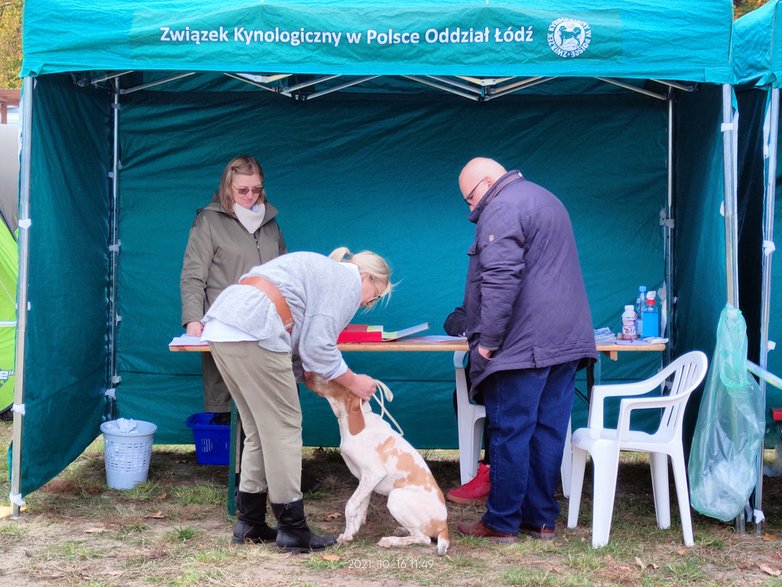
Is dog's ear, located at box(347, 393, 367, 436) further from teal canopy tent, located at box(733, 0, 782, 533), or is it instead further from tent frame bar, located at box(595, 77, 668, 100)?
tent frame bar, located at box(595, 77, 668, 100)

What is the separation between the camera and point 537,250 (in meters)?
4.02

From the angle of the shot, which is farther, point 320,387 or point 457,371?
point 457,371

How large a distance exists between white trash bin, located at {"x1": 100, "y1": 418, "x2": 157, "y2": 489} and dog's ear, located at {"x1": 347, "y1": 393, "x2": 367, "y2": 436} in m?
Answer: 1.62

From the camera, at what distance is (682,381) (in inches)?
180

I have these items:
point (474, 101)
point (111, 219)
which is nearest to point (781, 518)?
point (474, 101)

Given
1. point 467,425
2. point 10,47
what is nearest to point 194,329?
point 467,425

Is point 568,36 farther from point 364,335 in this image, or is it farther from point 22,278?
point 22,278

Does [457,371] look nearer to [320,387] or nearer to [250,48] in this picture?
[320,387]

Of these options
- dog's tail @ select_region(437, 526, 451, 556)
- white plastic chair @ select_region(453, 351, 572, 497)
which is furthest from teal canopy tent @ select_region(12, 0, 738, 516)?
dog's tail @ select_region(437, 526, 451, 556)

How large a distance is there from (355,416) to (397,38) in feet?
4.88

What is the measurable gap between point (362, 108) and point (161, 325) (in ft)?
5.40

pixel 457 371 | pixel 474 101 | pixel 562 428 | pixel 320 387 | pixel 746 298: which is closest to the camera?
pixel 320 387

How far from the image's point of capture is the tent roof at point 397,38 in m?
4.05

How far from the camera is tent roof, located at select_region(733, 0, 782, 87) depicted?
4.16m
